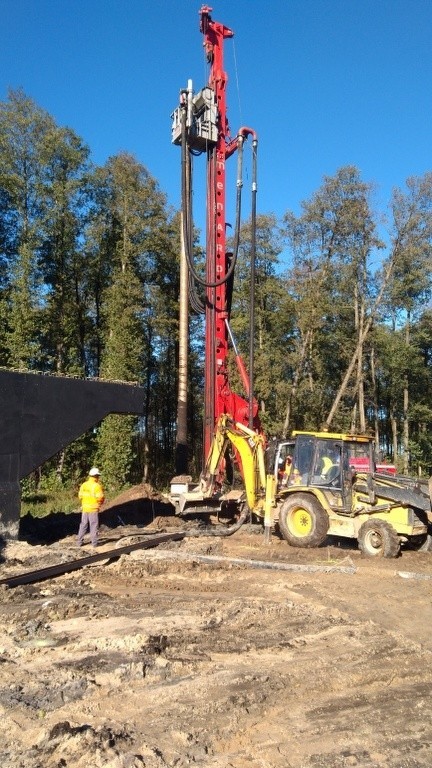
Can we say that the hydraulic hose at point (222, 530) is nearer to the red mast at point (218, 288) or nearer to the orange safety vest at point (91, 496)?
the red mast at point (218, 288)

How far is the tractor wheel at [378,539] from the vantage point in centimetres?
1116

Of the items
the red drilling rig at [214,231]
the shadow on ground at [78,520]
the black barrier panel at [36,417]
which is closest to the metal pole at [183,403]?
the shadow on ground at [78,520]

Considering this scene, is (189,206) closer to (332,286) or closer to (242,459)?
(242,459)

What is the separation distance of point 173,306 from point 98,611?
25654 millimetres

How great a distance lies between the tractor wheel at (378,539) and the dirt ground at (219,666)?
54cm

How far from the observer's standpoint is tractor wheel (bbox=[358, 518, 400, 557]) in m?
11.2

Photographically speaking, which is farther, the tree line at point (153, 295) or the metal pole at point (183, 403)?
the tree line at point (153, 295)

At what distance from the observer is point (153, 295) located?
105 feet

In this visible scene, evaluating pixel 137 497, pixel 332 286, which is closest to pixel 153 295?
pixel 332 286

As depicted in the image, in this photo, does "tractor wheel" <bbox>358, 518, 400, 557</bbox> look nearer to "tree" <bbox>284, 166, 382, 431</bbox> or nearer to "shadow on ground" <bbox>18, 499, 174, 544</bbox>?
"shadow on ground" <bbox>18, 499, 174, 544</bbox>

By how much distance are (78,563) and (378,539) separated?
17.4 feet

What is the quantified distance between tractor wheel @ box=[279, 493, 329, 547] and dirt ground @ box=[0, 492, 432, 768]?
1.49m

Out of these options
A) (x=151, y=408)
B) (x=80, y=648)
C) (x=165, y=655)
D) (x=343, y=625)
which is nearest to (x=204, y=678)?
(x=165, y=655)

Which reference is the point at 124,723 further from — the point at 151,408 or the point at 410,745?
the point at 151,408
